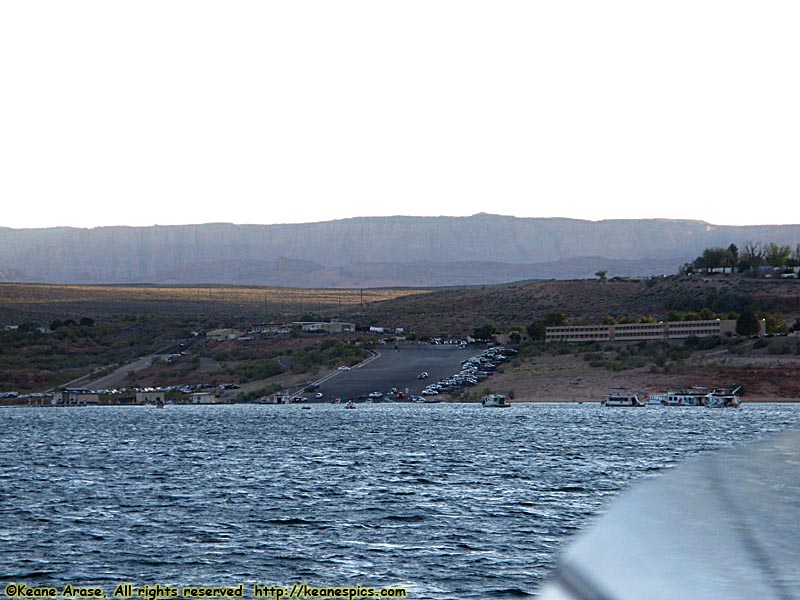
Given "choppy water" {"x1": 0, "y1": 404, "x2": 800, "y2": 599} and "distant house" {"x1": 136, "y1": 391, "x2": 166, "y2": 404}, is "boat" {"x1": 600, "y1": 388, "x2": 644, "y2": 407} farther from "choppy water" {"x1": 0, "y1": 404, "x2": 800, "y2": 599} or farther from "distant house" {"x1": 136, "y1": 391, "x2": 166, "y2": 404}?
"distant house" {"x1": 136, "y1": 391, "x2": 166, "y2": 404}

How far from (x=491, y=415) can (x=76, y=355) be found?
74436mm

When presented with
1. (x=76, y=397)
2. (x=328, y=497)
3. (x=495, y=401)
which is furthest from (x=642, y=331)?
(x=328, y=497)

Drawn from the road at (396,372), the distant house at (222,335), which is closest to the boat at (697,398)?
the road at (396,372)

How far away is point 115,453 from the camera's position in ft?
210

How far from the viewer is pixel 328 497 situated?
4022cm

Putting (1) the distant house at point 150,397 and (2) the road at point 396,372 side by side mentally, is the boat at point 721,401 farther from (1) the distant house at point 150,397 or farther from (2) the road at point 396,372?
(1) the distant house at point 150,397

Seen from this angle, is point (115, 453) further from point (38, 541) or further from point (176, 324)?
point (176, 324)

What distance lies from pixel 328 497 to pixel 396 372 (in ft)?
306

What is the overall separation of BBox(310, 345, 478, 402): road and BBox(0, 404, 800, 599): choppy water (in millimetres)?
39017

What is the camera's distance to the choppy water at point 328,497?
26.0 meters

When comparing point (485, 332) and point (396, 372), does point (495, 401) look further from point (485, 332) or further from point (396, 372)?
point (485, 332)

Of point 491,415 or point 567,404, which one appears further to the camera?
point 567,404

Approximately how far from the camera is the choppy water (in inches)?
1022

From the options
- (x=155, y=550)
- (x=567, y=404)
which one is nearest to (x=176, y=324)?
(x=567, y=404)
